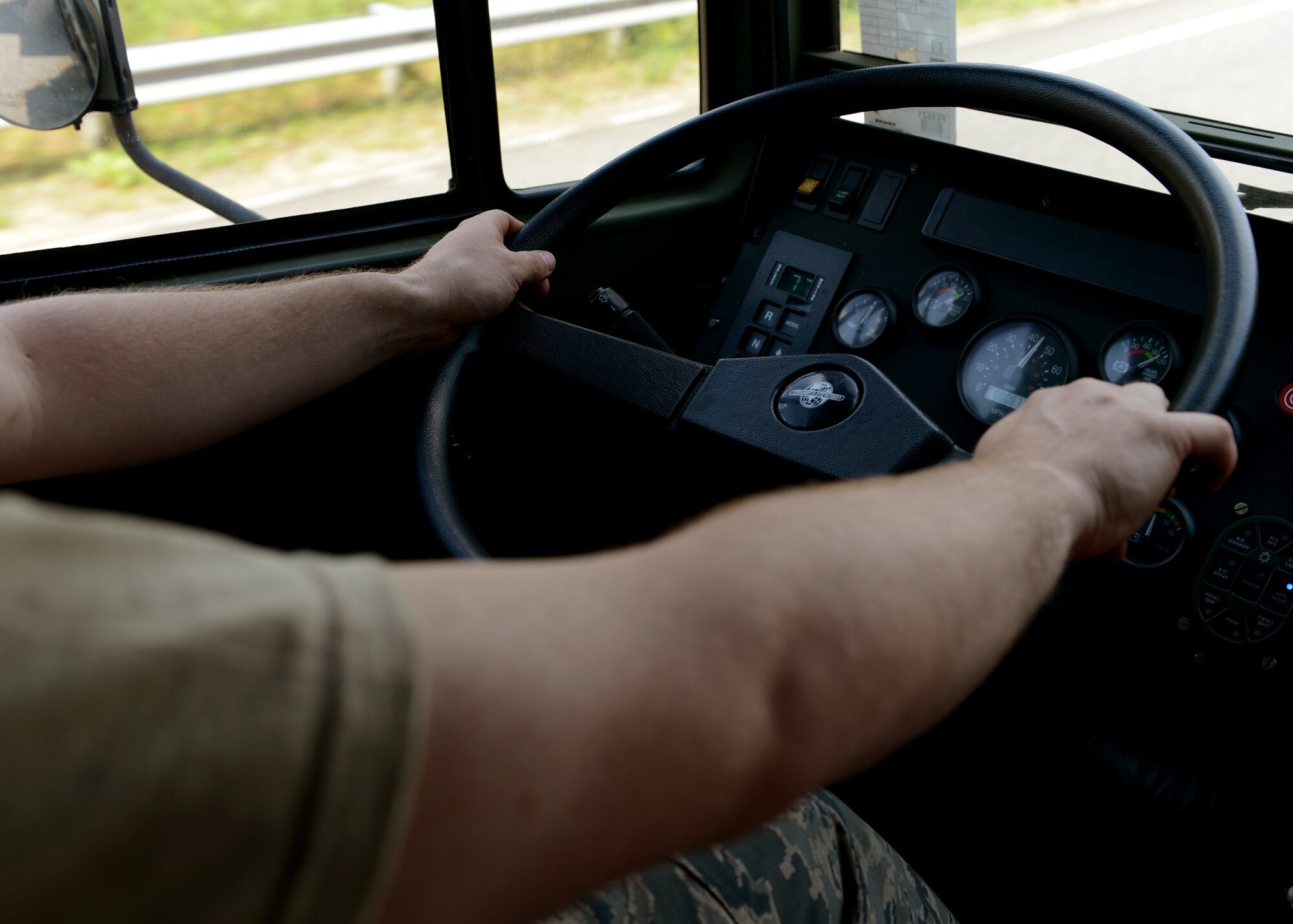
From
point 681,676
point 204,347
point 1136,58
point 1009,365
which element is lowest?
point 1009,365

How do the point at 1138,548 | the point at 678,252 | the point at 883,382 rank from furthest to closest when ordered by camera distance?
the point at 678,252, the point at 1138,548, the point at 883,382

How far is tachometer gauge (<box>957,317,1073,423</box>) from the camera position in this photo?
4.24 feet

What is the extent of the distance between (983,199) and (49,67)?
1199 millimetres

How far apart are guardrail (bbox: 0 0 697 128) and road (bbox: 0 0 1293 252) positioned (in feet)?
0.43

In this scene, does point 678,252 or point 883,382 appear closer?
point 883,382

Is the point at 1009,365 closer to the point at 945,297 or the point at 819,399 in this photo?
the point at 945,297

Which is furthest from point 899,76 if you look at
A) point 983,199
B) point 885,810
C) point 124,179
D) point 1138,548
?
point 124,179

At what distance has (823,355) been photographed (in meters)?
1.10

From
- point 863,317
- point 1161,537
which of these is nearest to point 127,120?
point 863,317

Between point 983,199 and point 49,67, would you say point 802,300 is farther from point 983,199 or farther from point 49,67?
point 49,67

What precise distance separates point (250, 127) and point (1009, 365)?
114cm

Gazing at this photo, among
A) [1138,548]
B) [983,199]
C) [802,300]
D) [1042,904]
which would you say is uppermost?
[983,199]

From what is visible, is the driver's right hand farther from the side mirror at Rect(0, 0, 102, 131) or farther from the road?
the side mirror at Rect(0, 0, 102, 131)

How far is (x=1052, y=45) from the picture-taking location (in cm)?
146
